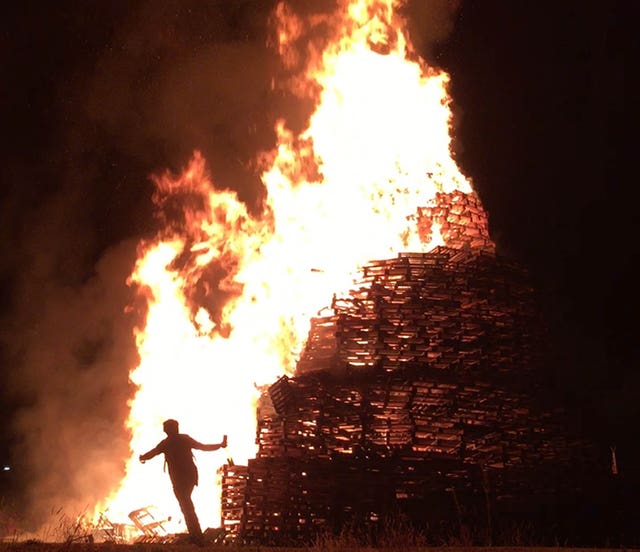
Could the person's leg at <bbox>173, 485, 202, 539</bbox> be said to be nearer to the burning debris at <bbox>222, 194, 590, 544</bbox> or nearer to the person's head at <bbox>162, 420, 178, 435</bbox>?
Answer: the person's head at <bbox>162, 420, 178, 435</bbox>

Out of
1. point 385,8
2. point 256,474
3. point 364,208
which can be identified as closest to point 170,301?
point 364,208

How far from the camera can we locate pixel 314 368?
1689cm

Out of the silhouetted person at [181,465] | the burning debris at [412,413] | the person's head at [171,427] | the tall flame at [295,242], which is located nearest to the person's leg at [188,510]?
the silhouetted person at [181,465]

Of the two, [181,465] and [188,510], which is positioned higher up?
[181,465]

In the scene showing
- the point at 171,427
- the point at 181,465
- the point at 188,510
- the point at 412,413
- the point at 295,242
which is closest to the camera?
the point at 188,510

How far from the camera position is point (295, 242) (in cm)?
2041

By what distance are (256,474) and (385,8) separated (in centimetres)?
1383

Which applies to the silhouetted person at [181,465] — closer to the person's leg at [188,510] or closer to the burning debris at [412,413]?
the person's leg at [188,510]

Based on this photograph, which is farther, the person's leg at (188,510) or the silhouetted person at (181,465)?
the silhouetted person at (181,465)

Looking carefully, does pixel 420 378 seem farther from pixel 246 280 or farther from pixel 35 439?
pixel 35 439

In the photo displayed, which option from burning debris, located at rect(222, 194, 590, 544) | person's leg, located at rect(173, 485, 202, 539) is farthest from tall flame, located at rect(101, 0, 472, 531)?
person's leg, located at rect(173, 485, 202, 539)

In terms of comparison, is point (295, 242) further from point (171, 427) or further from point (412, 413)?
point (171, 427)

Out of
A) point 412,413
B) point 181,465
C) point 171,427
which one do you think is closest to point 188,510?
point 181,465

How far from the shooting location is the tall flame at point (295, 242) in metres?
19.4
